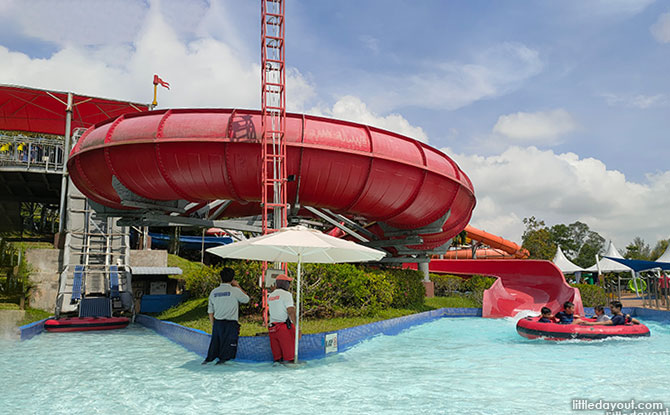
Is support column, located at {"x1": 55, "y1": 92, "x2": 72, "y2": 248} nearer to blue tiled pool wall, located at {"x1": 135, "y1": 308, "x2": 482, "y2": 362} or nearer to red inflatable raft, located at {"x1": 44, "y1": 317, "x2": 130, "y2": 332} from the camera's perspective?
blue tiled pool wall, located at {"x1": 135, "y1": 308, "x2": 482, "y2": 362}

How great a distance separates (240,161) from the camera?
10.2 m

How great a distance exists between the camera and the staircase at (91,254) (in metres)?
16.3

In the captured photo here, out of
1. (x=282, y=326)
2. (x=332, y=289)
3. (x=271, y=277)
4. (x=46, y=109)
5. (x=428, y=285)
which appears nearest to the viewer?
(x=282, y=326)

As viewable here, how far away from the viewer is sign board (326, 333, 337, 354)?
819 centimetres

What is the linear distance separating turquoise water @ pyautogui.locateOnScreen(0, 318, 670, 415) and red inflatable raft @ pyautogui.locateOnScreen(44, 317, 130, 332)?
163 centimetres

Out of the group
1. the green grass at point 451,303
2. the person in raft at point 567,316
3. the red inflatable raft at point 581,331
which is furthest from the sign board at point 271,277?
the green grass at point 451,303

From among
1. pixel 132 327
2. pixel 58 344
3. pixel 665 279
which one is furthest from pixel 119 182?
pixel 665 279

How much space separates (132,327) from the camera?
43.5 feet

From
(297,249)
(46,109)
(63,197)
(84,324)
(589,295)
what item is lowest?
(84,324)

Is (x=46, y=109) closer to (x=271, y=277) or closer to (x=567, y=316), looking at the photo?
(x=271, y=277)

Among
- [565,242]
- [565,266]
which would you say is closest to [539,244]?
[565,266]

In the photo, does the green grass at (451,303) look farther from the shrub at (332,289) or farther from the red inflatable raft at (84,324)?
the red inflatable raft at (84,324)

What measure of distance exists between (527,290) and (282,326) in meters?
15.2

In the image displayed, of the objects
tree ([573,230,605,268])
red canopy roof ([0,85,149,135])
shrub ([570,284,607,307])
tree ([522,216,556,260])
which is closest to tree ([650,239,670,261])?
tree ([573,230,605,268])
